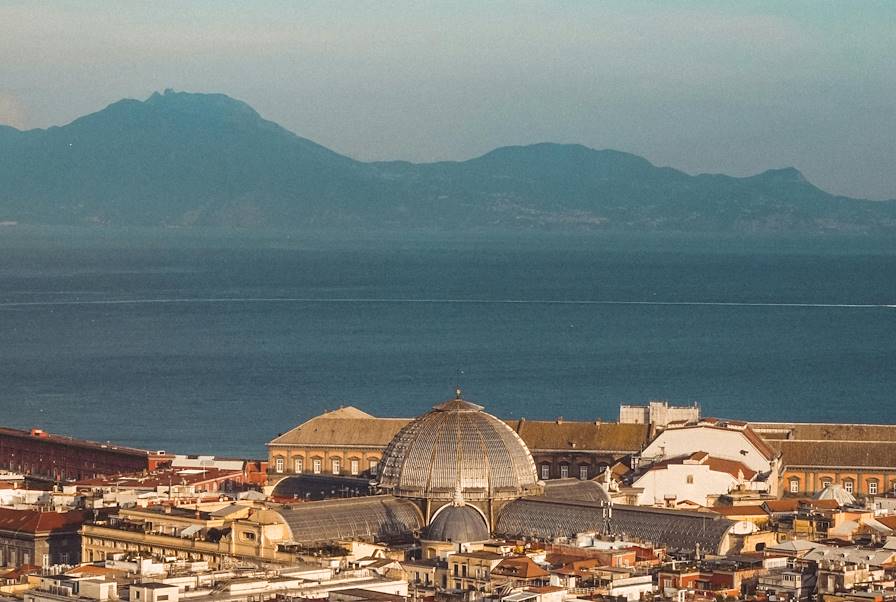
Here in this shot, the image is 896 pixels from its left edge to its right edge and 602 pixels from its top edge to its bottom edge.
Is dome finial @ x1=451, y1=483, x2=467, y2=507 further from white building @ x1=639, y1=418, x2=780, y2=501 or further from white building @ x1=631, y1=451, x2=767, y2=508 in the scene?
white building @ x1=639, y1=418, x2=780, y2=501

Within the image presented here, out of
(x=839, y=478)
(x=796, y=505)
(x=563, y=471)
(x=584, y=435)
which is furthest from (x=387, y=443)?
(x=796, y=505)

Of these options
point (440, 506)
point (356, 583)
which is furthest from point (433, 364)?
point (356, 583)

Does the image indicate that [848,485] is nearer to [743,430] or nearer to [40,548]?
[743,430]

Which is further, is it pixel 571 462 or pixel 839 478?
pixel 571 462

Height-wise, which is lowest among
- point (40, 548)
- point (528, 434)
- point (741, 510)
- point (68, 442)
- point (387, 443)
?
point (40, 548)

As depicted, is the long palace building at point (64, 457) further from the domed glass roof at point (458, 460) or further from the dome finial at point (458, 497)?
the dome finial at point (458, 497)

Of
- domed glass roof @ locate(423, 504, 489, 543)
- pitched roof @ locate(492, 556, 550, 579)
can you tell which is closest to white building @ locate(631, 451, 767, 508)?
domed glass roof @ locate(423, 504, 489, 543)

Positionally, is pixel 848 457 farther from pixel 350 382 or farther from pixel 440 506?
pixel 350 382
